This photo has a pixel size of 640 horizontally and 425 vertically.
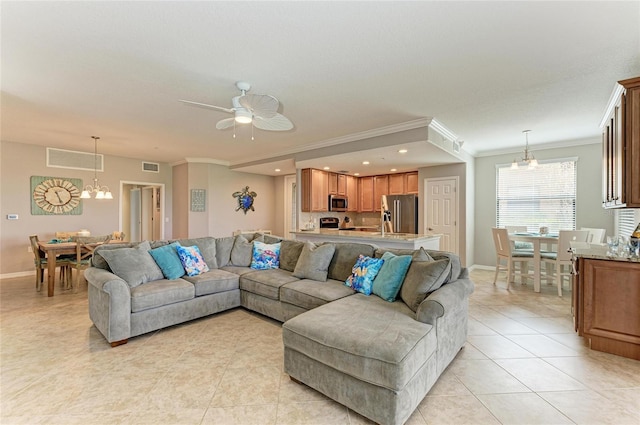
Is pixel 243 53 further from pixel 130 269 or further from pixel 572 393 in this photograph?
pixel 572 393

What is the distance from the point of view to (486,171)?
20.9 ft

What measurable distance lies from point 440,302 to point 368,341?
63 centimetres

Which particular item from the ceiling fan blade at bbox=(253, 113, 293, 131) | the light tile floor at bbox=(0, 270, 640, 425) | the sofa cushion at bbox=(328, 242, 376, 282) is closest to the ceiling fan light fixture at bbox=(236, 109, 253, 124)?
the ceiling fan blade at bbox=(253, 113, 293, 131)

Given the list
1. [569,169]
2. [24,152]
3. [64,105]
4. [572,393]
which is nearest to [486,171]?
[569,169]

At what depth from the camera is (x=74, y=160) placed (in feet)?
20.7

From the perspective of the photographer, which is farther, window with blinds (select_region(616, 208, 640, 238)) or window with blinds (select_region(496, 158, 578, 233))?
window with blinds (select_region(496, 158, 578, 233))

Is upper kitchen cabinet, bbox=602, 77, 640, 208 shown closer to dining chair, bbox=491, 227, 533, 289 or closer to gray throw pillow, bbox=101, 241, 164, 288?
dining chair, bbox=491, 227, 533, 289

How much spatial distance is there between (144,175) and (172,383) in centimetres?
666

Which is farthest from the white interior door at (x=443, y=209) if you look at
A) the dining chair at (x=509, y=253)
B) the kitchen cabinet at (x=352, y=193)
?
the kitchen cabinet at (x=352, y=193)

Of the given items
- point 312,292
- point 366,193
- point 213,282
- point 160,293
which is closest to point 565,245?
point 312,292

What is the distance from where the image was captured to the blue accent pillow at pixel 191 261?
366 cm

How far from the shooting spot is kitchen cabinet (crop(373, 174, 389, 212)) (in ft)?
24.6

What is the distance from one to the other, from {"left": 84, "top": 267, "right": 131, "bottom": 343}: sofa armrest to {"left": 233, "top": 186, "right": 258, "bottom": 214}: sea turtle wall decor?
514cm

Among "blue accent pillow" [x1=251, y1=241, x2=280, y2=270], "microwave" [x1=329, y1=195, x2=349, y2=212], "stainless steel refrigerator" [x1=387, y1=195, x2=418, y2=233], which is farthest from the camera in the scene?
"microwave" [x1=329, y1=195, x2=349, y2=212]
